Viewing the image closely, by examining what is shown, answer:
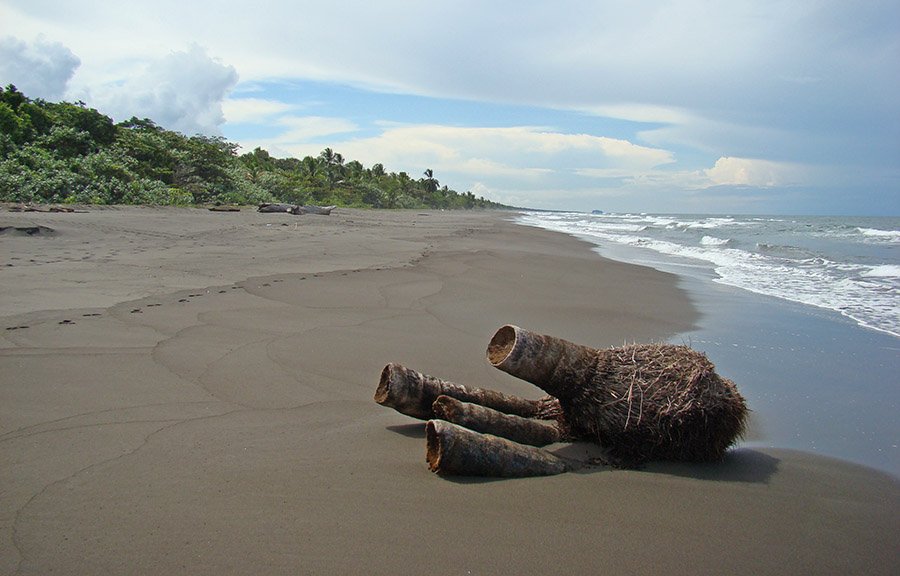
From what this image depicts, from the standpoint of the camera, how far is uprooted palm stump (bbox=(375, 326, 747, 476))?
12.1ft

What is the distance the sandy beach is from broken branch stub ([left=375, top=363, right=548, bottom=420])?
0.24 m

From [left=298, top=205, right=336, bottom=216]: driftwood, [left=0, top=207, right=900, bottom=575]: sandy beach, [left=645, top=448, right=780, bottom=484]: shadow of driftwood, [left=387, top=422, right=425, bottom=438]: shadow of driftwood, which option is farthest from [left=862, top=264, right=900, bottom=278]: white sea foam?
[left=298, top=205, right=336, bottom=216]: driftwood

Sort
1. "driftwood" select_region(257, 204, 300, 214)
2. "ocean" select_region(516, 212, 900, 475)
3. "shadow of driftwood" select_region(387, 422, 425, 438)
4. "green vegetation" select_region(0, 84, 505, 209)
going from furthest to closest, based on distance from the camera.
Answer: "driftwood" select_region(257, 204, 300, 214), "green vegetation" select_region(0, 84, 505, 209), "ocean" select_region(516, 212, 900, 475), "shadow of driftwood" select_region(387, 422, 425, 438)

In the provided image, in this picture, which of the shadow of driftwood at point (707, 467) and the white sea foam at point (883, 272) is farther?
the white sea foam at point (883, 272)

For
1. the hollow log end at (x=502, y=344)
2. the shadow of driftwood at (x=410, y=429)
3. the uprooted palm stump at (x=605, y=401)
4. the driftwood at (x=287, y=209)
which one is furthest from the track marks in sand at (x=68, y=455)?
the driftwood at (x=287, y=209)

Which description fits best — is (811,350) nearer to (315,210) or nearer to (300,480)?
(300,480)

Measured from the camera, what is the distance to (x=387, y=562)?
2.48 m

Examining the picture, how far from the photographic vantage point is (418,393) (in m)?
3.91

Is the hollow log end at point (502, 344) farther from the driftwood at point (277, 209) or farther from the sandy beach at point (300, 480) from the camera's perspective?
the driftwood at point (277, 209)

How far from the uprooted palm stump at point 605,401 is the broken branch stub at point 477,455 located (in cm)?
4

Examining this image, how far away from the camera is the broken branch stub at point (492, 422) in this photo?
3609 mm

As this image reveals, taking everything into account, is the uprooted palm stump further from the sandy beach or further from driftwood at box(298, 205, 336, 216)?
driftwood at box(298, 205, 336, 216)

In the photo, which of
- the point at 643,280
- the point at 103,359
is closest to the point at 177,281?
the point at 103,359

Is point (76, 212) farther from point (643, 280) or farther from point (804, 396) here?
point (804, 396)
